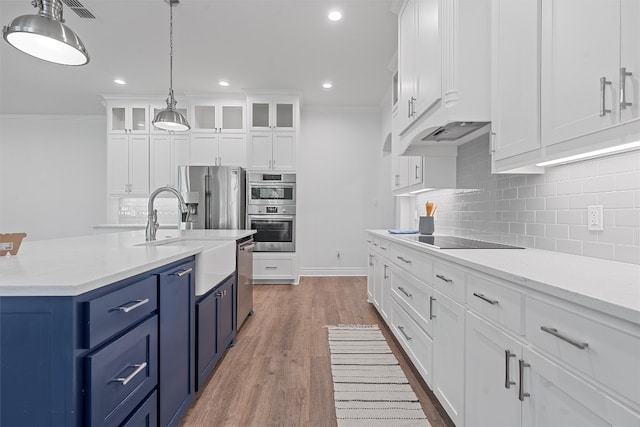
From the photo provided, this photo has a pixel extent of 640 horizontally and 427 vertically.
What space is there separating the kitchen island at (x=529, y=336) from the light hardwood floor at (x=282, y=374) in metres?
0.48

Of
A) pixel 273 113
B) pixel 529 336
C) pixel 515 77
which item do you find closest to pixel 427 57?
pixel 515 77

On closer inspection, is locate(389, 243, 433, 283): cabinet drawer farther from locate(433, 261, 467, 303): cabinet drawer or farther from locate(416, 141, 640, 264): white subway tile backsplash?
locate(416, 141, 640, 264): white subway tile backsplash

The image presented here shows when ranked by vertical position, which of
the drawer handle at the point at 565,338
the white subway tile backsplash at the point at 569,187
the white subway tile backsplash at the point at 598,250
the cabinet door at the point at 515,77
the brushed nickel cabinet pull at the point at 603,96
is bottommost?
the drawer handle at the point at 565,338

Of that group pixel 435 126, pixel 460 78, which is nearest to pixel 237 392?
pixel 435 126

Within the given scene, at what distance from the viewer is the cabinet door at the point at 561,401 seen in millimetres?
703

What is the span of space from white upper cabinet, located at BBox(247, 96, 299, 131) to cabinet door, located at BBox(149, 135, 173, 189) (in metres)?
1.48

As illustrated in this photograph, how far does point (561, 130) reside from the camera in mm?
1188

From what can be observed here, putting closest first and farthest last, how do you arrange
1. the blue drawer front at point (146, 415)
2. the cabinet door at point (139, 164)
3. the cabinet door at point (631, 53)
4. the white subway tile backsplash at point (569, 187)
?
the cabinet door at point (631, 53) < the blue drawer front at point (146, 415) < the white subway tile backsplash at point (569, 187) < the cabinet door at point (139, 164)

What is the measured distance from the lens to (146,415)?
1229 millimetres

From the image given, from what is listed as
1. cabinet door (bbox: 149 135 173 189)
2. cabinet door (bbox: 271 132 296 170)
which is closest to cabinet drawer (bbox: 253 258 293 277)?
cabinet door (bbox: 271 132 296 170)

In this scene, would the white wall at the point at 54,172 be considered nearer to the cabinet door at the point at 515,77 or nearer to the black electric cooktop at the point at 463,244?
the black electric cooktop at the point at 463,244

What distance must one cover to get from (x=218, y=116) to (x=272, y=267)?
2.59m

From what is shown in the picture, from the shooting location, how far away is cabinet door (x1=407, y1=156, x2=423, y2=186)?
2.78m

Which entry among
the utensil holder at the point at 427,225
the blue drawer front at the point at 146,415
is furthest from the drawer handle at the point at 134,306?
the utensil holder at the point at 427,225
